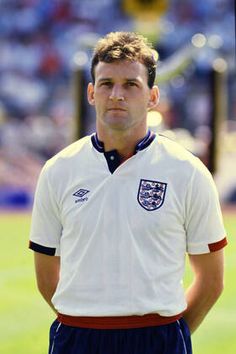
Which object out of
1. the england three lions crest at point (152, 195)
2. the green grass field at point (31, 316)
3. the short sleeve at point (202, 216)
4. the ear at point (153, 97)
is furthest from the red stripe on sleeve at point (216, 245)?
the green grass field at point (31, 316)

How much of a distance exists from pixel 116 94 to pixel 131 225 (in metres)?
0.41

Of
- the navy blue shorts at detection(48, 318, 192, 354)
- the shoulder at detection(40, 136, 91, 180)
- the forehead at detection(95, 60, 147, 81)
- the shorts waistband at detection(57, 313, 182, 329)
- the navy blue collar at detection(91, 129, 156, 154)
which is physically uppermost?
the forehead at detection(95, 60, 147, 81)

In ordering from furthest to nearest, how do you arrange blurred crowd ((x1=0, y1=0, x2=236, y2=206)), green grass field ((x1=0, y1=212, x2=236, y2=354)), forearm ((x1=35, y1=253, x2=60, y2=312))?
blurred crowd ((x1=0, y1=0, x2=236, y2=206)), green grass field ((x1=0, y1=212, x2=236, y2=354)), forearm ((x1=35, y1=253, x2=60, y2=312))

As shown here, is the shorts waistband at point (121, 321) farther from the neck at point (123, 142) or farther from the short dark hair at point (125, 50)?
the short dark hair at point (125, 50)

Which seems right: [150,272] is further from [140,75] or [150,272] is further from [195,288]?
[140,75]

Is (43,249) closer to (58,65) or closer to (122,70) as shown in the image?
(122,70)

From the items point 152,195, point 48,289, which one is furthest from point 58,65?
point 152,195

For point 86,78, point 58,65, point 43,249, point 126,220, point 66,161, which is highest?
point 58,65

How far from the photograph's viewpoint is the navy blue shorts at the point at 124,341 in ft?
8.06

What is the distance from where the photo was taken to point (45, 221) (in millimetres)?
2689

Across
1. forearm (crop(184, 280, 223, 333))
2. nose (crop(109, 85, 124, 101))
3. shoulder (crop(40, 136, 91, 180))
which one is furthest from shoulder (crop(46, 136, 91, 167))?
forearm (crop(184, 280, 223, 333))

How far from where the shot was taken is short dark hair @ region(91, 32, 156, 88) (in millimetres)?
2510

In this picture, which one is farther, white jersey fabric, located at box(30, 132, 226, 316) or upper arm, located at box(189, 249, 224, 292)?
upper arm, located at box(189, 249, 224, 292)

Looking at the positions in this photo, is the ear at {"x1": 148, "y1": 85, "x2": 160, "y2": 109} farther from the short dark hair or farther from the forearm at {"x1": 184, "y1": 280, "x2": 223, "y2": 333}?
the forearm at {"x1": 184, "y1": 280, "x2": 223, "y2": 333}
